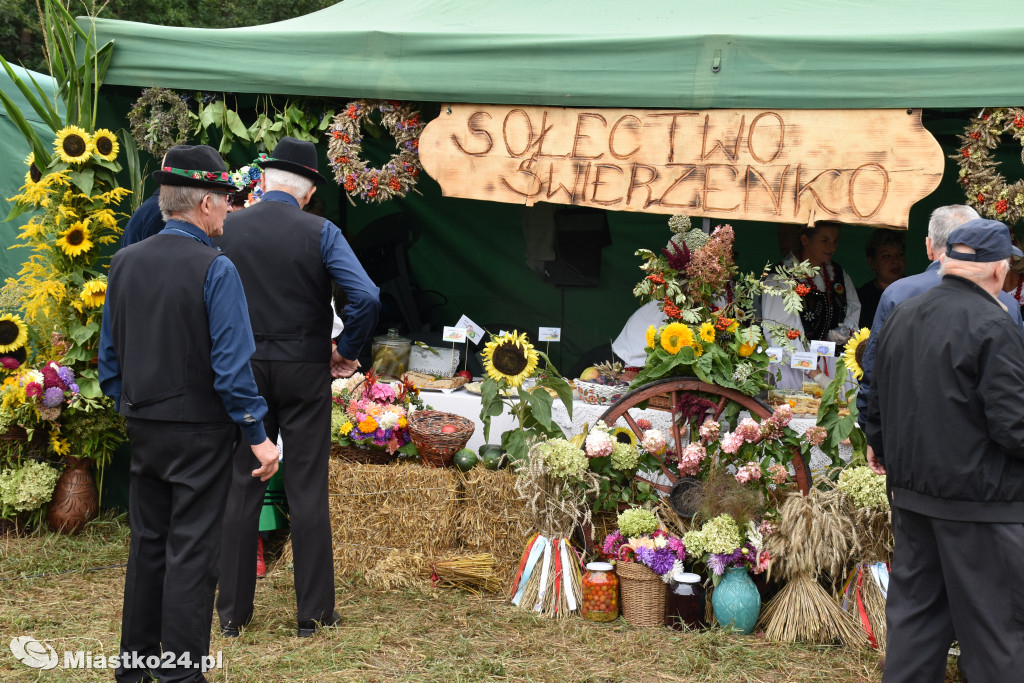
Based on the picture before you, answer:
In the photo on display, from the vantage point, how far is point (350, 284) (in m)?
3.86

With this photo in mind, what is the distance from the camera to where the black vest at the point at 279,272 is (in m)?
3.81

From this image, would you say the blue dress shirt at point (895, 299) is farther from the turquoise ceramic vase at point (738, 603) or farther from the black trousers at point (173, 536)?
the black trousers at point (173, 536)

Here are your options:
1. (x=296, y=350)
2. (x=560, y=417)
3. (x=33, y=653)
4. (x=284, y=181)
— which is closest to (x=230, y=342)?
(x=296, y=350)

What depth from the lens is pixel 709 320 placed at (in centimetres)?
444

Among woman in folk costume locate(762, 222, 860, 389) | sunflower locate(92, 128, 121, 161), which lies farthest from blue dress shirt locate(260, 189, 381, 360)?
woman in folk costume locate(762, 222, 860, 389)

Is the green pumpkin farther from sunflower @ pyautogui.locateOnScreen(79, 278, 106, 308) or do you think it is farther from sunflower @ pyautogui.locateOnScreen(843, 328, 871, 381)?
sunflower @ pyautogui.locateOnScreen(79, 278, 106, 308)

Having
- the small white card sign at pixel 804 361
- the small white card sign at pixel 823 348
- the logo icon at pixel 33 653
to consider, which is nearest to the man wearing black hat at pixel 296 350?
the logo icon at pixel 33 653

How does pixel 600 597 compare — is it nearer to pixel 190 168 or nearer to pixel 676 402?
pixel 676 402

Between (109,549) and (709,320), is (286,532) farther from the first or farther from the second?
(709,320)

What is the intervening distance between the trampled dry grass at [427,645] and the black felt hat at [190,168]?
1797 millimetres

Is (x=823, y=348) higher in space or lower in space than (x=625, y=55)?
lower

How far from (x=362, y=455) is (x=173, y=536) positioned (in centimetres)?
201

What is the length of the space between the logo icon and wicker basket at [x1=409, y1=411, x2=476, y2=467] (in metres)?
1.84

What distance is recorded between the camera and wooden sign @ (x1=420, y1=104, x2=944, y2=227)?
13.5 feet
